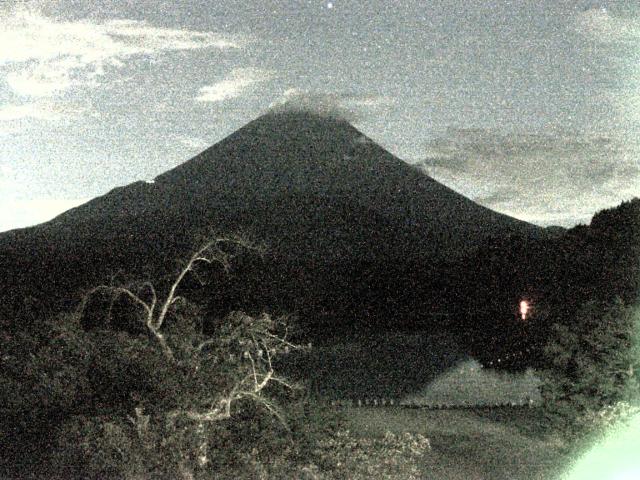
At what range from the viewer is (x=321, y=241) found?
2894 inches

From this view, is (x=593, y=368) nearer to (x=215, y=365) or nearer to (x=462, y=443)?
(x=462, y=443)

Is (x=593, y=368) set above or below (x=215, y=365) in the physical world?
below

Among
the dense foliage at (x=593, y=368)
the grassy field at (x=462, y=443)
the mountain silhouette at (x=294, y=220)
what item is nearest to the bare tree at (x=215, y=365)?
the grassy field at (x=462, y=443)

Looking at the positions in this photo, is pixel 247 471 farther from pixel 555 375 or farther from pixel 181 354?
pixel 555 375

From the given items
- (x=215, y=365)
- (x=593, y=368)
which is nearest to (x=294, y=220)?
(x=593, y=368)

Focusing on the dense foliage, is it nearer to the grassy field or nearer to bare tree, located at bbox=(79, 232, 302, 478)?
the grassy field

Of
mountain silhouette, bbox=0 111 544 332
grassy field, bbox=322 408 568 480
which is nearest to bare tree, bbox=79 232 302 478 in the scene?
grassy field, bbox=322 408 568 480

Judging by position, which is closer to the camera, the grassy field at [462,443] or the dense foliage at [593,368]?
the grassy field at [462,443]

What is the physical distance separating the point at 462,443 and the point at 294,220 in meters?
62.8

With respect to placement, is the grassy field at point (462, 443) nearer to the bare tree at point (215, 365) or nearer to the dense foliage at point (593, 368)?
the dense foliage at point (593, 368)

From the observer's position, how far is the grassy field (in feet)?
40.3

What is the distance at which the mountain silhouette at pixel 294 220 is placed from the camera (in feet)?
113

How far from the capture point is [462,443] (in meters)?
16.0

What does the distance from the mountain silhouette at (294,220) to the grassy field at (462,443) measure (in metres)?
11.9
